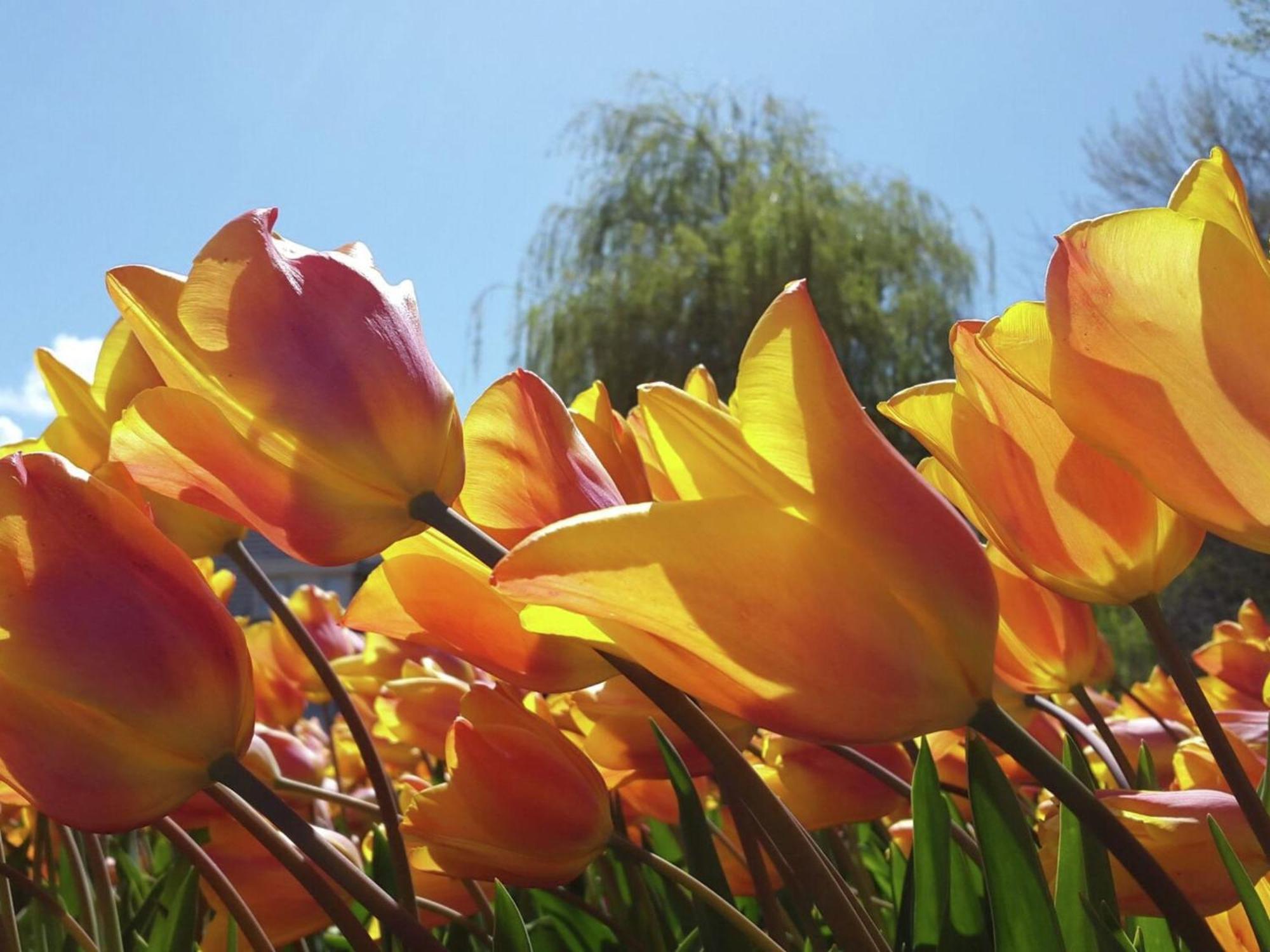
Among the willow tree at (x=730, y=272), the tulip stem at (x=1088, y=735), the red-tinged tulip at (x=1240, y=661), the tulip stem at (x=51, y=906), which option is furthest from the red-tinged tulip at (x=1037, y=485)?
the willow tree at (x=730, y=272)

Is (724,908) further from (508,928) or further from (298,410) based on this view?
(298,410)

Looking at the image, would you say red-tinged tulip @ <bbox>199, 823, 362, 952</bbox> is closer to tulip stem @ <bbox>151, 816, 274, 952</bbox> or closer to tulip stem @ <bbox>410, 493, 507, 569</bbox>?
tulip stem @ <bbox>151, 816, 274, 952</bbox>

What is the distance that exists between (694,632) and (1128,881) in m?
0.17

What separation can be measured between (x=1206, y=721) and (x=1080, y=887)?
6cm

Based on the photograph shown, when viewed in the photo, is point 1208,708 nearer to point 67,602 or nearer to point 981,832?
point 981,832

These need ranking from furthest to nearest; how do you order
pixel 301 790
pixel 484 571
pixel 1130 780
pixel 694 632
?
pixel 301 790, pixel 1130 780, pixel 484 571, pixel 694 632

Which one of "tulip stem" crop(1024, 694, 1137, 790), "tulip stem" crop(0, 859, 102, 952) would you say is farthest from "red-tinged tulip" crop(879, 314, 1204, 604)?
"tulip stem" crop(0, 859, 102, 952)

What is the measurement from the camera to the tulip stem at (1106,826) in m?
0.25

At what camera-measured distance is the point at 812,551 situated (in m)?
0.27

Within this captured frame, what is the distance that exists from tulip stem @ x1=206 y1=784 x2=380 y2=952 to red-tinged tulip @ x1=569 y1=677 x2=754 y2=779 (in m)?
0.17

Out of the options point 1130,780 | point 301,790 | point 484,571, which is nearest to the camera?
point 484,571

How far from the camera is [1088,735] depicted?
0.56 m

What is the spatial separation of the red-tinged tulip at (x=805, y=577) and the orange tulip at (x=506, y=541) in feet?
0.31

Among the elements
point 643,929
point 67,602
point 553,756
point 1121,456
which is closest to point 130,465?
point 67,602
